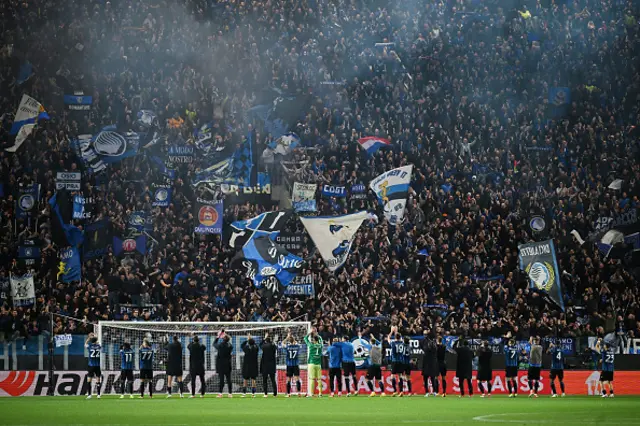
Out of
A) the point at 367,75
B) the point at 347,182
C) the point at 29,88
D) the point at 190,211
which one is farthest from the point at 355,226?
the point at 29,88

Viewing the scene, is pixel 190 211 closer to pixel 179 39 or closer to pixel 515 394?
pixel 179 39

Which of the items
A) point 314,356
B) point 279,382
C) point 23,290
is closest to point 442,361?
point 314,356

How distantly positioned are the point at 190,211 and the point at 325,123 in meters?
7.79

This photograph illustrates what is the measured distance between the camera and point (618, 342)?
36438 millimetres

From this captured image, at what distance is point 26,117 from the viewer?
41.9m

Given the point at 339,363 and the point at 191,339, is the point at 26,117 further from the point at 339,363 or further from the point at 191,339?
the point at 339,363

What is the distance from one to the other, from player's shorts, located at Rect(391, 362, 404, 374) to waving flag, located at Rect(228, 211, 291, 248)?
922 centimetres

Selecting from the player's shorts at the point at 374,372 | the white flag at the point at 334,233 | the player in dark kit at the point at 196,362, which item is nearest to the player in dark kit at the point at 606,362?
the player's shorts at the point at 374,372

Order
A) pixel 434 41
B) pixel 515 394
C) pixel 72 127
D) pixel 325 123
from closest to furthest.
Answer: pixel 515 394
pixel 72 127
pixel 325 123
pixel 434 41

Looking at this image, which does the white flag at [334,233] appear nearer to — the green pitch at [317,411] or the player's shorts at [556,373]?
the green pitch at [317,411]

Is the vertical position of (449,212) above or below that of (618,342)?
above

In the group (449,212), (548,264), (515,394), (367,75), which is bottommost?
(515,394)

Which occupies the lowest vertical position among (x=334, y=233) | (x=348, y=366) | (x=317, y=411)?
(x=317, y=411)

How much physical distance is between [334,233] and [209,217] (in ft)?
15.9
